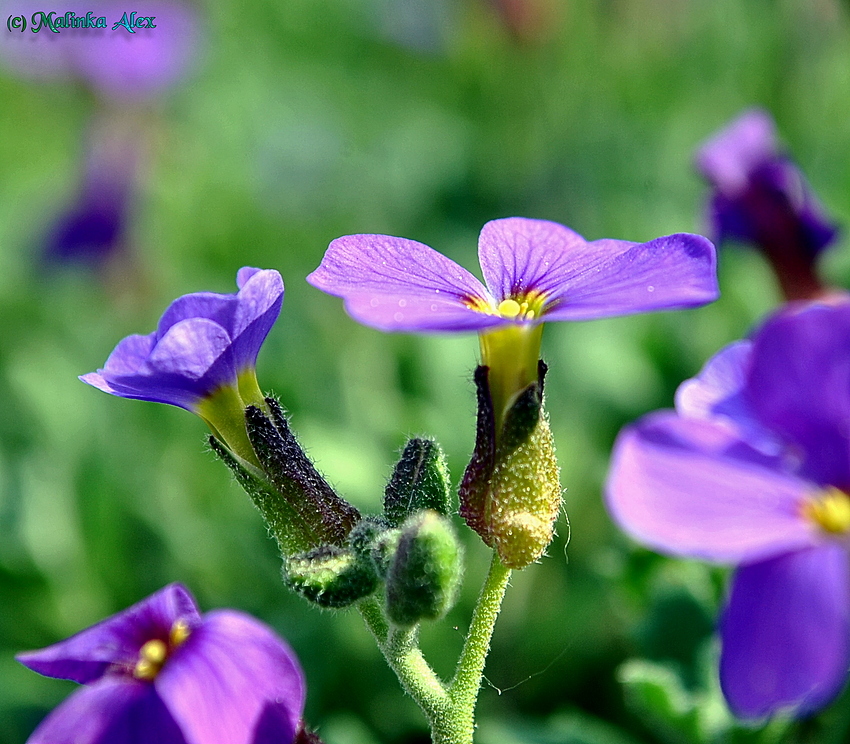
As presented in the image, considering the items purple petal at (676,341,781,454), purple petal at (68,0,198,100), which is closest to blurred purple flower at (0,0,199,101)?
purple petal at (68,0,198,100)

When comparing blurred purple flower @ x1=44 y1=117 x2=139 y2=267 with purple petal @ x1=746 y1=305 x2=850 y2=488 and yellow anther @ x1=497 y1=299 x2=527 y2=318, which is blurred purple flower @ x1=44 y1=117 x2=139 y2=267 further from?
purple petal @ x1=746 y1=305 x2=850 y2=488

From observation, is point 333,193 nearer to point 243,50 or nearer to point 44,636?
point 243,50

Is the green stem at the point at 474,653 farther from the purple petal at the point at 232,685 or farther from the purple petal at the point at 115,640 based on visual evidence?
the purple petal at the point at 115,640

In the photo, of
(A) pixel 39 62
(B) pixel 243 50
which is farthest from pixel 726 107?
(A) pixel 39 62

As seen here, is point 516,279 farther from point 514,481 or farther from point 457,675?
point 457,675

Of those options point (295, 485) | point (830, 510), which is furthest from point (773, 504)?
point (295, 485)

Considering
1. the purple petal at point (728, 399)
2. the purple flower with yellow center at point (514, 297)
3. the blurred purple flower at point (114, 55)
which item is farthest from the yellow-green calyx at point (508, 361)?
the blurred purple flower at point (114, 55)
